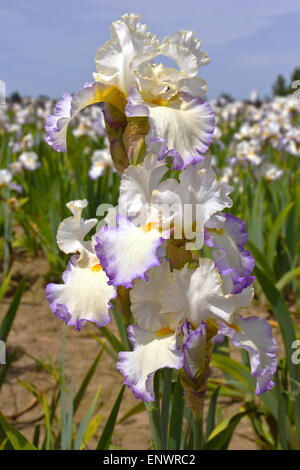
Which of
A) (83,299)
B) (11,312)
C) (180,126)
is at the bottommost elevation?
(11,312)

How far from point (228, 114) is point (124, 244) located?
11528 millimetres

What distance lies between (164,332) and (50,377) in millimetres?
1831

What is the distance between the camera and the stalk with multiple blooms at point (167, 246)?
950mm

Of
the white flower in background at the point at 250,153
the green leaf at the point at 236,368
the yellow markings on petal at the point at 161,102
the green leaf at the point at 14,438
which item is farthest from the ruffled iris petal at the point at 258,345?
the white flower in background at the point at 250,153

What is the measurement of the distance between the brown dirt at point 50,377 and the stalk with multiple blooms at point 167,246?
1.12 m

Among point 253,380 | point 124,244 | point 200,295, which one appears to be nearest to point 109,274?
point 124,244

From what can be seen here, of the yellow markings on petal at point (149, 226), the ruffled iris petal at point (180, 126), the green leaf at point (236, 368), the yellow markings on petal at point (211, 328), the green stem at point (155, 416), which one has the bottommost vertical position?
the green leaf at point (236, 368)

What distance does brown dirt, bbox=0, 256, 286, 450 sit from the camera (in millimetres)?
2221

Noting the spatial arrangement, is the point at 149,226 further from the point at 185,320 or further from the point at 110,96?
the point at 110,96

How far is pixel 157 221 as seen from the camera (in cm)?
99

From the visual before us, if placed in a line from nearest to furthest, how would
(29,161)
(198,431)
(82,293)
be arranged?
(82,293) < (198,431) < (29,161)

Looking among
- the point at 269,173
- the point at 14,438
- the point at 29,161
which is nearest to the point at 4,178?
the point at 29,161

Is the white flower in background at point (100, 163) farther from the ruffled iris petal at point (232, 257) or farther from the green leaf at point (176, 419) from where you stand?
the ruffled iris petal at point (232, 257)

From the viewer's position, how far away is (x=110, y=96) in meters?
1.12
